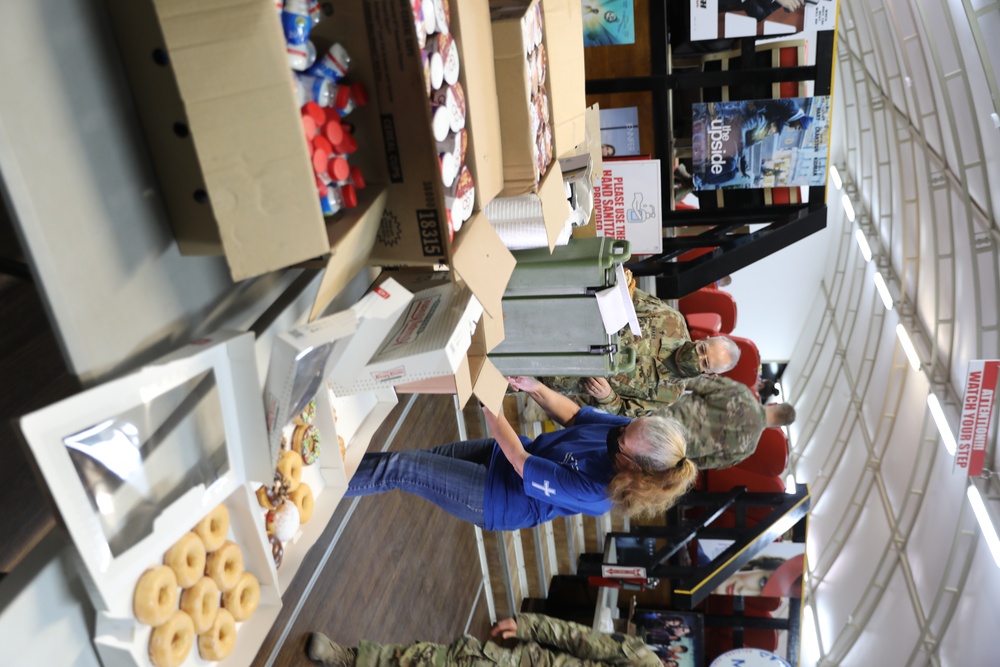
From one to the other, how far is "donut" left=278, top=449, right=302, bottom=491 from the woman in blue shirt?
3.22ft

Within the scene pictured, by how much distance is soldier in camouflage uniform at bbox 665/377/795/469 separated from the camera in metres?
4.71

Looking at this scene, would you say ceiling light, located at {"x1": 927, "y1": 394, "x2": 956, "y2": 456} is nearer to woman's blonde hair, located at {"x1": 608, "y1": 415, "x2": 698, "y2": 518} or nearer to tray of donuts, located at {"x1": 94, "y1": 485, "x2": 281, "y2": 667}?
woman's blonde hair, located at {"x1": 608, "y1": 415, "x2": 698, "y2": 518}

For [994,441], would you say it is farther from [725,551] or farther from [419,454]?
[419,454]

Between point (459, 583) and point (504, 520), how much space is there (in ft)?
5.54

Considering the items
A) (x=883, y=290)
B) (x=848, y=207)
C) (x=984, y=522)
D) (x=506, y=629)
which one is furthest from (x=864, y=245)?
(x=506, y=629)

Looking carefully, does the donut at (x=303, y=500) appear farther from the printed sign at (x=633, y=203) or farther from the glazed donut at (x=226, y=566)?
the printed sign at (x=633, y=203)

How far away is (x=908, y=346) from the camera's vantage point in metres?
6.27

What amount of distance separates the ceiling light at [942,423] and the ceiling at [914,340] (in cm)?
7

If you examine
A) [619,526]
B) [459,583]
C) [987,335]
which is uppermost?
[987,335]

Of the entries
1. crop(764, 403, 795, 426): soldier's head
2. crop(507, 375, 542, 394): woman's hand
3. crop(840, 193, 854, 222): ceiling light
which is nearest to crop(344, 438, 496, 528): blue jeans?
crop(507, 375, 542, 394): woman's hand

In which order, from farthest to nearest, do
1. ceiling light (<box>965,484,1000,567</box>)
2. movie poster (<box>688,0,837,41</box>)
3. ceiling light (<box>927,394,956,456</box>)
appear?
ceiling light (<box>927,394,956,456</box>) → ceiling light (<box>965,484,1000,567</box>) → movie poster (<box>688,0,837,41</box>)

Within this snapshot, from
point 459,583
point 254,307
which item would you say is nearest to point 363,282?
point 254,307

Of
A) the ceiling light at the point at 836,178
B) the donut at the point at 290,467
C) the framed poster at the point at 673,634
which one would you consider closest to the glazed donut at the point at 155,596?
the donut at the point at 290,467

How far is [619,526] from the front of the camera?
23.0ft
